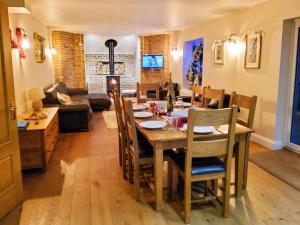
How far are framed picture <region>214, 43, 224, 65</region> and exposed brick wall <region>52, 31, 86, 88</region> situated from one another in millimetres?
Result: 5040

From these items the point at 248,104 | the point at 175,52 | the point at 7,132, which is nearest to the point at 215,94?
the point at 248,104

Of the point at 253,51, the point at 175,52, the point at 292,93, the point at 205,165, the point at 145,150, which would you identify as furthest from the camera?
the point at 175,52

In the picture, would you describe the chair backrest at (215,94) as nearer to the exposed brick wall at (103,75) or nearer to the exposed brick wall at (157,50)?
the exposed brick wall at (157,50)

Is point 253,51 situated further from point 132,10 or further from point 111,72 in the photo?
point 111,72

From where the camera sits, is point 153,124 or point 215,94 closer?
point 153,124

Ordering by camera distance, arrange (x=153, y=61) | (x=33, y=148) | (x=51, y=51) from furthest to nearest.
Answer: (x=153, y=61)
(x=51, y=51)
(x=33, y=148)

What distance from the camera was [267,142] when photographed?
4.34 meters

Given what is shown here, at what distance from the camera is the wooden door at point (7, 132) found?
7.73ft

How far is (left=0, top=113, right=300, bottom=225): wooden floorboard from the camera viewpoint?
238cm

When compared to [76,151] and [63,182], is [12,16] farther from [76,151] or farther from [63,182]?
[63,182]

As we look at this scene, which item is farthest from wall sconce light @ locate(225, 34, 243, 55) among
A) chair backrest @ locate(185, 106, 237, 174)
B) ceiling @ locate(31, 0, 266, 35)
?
chair backrest @ locate(185, 106, 237, 174)

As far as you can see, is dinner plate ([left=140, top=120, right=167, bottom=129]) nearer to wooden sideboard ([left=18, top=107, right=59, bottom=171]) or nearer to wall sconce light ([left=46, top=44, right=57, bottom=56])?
wooden sideboard ([left=18, top=107, right=59, bottom=171])

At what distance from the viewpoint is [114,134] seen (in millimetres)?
5223

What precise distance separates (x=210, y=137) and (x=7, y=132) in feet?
6.04
